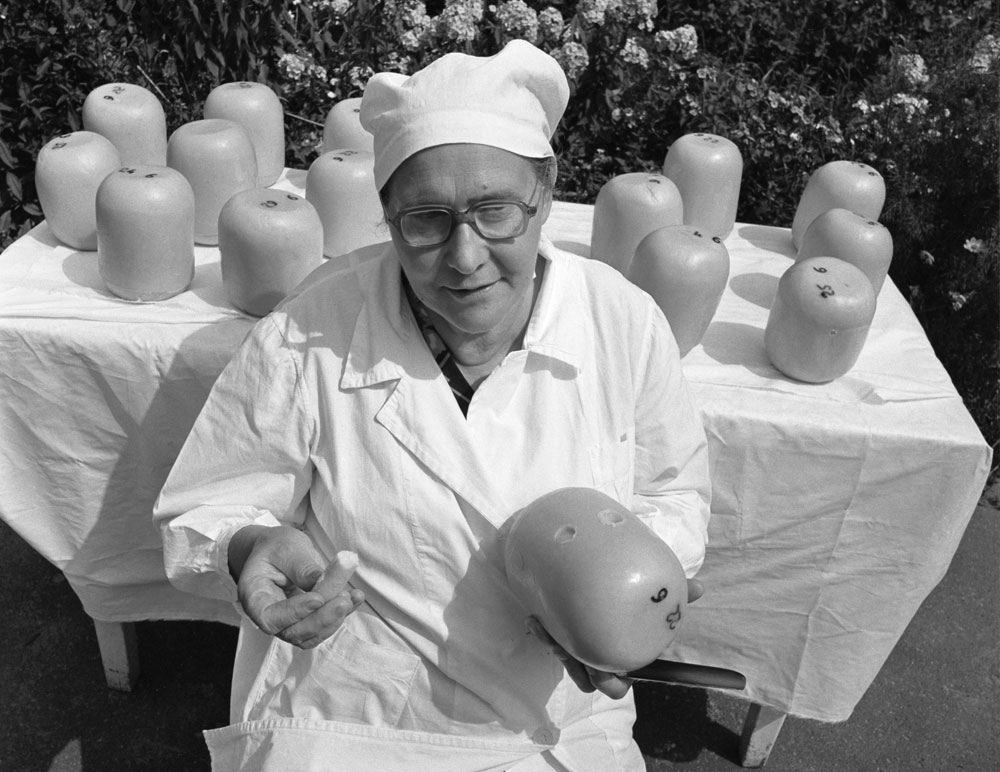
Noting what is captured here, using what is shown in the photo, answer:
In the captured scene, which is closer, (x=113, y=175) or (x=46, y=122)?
(x=113, y=175)

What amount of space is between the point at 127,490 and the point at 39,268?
60 cm

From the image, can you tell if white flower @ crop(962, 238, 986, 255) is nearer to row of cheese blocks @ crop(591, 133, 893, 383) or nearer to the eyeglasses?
row of cheese blocks @ crop(591, 133, 893, 383)

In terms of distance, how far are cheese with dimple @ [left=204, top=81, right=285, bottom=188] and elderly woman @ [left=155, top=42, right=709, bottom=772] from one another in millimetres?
1328

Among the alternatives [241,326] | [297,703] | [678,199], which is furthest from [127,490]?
[678,199]

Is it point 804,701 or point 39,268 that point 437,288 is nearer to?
point 39,268

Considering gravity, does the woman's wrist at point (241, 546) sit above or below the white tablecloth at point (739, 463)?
above

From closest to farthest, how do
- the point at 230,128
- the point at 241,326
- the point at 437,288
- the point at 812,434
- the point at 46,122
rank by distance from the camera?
1. the point at 437,288
2. the point at 812,434
3. the point at 241,326
4. the point at 230,128
5. the point at 46,122

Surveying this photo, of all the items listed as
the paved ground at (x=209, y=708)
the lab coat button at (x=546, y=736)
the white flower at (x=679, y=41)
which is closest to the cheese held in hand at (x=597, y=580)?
the lab coat button at (x=546, y=736)

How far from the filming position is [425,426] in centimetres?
169

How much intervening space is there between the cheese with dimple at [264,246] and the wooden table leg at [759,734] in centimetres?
162

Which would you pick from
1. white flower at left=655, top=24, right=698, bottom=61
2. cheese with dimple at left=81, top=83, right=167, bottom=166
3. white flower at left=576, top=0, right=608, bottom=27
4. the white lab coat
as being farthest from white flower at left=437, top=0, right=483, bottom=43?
the white lab coat

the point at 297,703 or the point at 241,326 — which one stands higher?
the point at 241,326

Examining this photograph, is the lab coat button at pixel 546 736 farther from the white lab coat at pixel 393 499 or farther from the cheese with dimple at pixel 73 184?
the cheese with dimple at pixel 73 184

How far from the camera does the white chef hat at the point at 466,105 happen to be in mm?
1511
